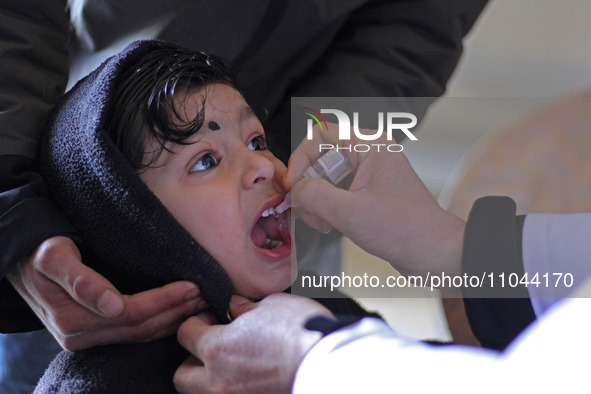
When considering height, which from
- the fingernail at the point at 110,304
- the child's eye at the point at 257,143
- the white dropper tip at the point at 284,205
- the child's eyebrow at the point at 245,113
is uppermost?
the child's eyebrow at the point at 245,113

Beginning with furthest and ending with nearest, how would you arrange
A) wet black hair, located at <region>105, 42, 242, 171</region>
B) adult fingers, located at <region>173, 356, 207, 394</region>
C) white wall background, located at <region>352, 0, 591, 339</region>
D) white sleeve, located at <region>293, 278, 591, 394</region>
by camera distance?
white wall background, located at <region>352, 0, 591, 339</region> → wet black hair, located at <region>105, 42, 242, 171</region> → adult fingers, located at <region>173, 356, 207, 394</region> → white sleeve, located at <region>293, 278, 591, 394</region>

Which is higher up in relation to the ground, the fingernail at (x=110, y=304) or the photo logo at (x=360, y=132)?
the photo logo at (x=360, y=132)

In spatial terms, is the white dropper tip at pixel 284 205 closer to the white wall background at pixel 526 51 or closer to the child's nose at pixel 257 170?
the child's nose at pixel 257 170

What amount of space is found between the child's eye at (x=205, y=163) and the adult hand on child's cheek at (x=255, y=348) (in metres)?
0.23

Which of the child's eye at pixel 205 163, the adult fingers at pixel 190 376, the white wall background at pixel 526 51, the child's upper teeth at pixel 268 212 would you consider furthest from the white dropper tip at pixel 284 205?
the white wall background at pixel 526 51

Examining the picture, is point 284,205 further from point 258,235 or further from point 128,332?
point 128,332

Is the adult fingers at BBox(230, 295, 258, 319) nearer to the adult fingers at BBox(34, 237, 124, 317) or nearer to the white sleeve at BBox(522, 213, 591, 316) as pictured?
the adult fingers at BBox(34, 237, 124, 317)

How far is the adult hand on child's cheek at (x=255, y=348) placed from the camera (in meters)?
0.62

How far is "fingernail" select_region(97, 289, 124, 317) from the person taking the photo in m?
0.79

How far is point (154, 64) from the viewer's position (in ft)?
3.06

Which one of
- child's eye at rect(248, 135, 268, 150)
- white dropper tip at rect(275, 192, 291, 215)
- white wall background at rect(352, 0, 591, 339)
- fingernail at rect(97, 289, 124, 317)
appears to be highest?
child's eye at rect(248, 135, 268, 150)

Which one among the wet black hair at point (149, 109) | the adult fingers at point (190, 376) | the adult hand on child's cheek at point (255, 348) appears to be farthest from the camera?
the wet black hair at point (149, 109)

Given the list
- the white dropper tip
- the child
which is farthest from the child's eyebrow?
the white dropper tip

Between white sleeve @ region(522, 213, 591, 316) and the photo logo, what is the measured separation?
0.80ft
